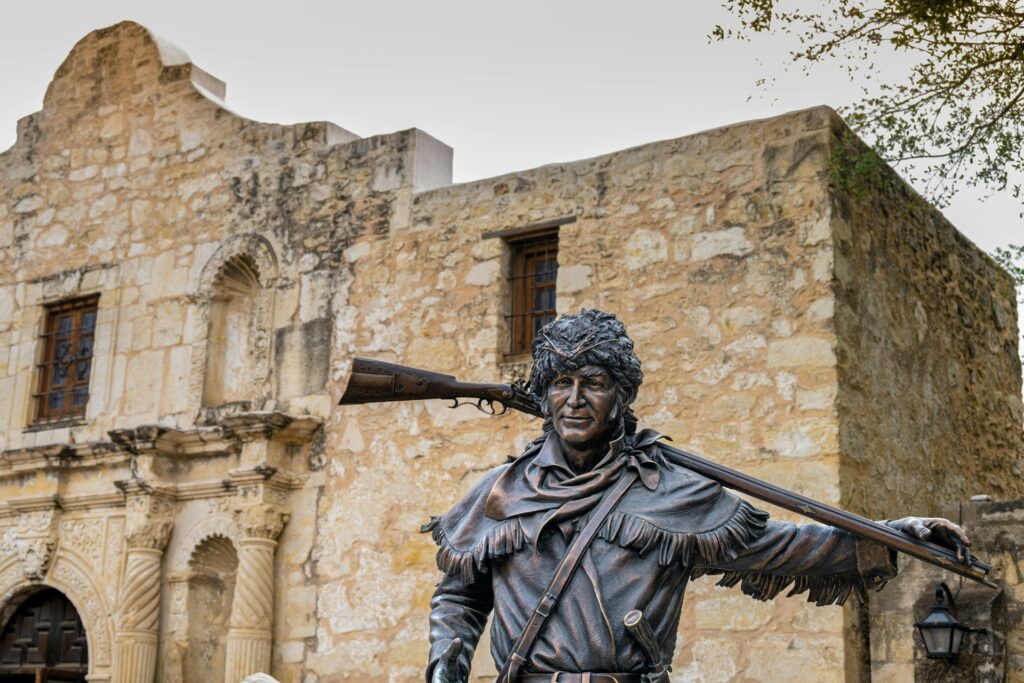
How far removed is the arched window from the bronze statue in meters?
7.71

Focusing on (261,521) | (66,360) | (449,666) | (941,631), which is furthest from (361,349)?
(449,666)

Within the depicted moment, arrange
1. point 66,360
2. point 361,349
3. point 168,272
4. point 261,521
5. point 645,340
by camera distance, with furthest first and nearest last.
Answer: point 66,360 → point 168,272 → point 361,349 → point 261,521 → point 645,340

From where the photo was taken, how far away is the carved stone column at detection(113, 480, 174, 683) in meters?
10.5

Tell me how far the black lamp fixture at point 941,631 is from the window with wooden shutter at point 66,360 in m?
6.65

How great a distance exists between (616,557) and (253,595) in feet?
23.8

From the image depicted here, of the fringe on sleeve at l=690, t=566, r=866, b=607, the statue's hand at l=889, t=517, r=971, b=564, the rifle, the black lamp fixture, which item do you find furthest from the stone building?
the statue's hand at l=889, t=517, r=971, b=564

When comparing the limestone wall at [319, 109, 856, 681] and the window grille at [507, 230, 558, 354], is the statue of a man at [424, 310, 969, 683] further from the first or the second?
the window grille at [507, 230, 558, 354]

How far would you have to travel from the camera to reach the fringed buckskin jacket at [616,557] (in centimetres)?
315

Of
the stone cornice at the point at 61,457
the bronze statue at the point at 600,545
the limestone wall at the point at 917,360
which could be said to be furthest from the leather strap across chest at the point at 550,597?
the stone cornice at the point at 61,457

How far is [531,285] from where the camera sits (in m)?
9.98

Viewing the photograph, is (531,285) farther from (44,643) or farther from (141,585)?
(44,643)

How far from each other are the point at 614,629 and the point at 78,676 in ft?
28.9

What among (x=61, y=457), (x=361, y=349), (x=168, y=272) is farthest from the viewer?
(x=168, y=272)

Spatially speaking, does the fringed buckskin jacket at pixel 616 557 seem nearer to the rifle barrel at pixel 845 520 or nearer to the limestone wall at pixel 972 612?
the rifle barrel at pixel 845 520
